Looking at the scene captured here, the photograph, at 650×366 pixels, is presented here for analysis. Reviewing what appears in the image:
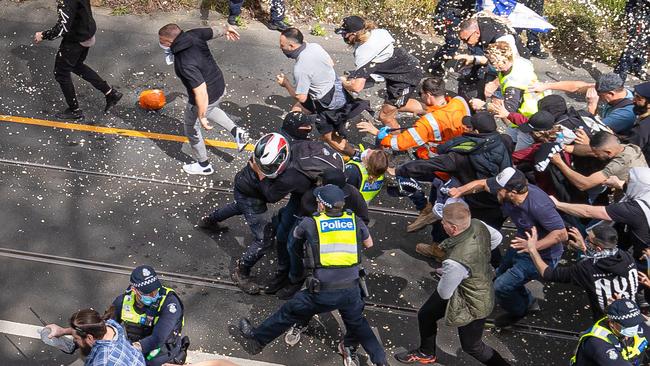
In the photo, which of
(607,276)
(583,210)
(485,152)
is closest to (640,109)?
(583,210)

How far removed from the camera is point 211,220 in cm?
812

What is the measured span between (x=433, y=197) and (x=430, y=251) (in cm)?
54

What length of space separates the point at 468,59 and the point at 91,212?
4.47m

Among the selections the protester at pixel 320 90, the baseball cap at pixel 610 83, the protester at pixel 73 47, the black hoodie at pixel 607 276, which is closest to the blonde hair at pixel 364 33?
the protester at pixel 320 90

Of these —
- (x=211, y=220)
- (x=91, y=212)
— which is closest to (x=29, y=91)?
(x=91, y=212)

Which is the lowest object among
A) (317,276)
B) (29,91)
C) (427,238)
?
(29,91)

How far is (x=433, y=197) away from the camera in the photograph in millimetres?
8156

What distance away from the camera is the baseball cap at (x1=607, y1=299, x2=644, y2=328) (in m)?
5.57

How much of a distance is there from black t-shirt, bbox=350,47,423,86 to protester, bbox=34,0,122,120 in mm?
3158

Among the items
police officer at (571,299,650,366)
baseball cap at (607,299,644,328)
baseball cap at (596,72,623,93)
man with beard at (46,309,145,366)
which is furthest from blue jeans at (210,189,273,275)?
baseball cap at (596,72,623,93)

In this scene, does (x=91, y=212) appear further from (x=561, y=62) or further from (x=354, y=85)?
(x=561, y=62)

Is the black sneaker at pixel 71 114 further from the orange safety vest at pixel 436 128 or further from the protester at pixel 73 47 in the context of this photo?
the orange safety vest at pixel 436 128

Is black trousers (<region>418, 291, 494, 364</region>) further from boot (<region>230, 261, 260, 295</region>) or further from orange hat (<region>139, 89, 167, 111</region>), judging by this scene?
orange hat (<region>139, 89, 167, 111</region>)

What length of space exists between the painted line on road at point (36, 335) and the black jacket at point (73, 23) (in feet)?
11.9
